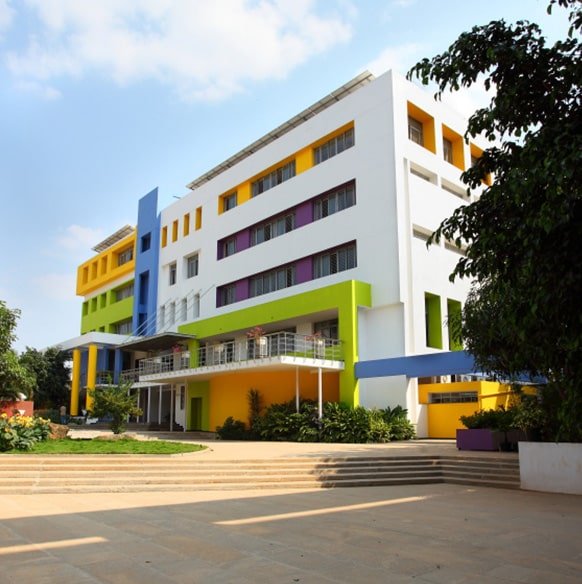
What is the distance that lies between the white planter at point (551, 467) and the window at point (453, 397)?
939 centimetres

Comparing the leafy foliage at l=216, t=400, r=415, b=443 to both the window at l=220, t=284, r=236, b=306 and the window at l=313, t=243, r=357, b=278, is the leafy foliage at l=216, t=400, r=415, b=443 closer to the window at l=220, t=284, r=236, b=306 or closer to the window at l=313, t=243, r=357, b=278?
the window at l=313, t=243, r=357, b=278

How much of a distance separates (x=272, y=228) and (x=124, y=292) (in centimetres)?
1863

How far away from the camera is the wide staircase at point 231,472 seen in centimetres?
1055

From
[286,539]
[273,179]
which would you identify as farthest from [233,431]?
[286,539]

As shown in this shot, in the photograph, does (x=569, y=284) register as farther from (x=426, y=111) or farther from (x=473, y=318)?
(x=426, y=111)

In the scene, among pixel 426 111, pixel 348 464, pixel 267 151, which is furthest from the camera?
pixel 267 151

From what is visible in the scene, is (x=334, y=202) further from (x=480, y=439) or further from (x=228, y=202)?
(x=480, y=439)

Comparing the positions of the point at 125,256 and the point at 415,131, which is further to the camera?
the point at 125,256

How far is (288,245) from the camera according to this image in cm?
2723

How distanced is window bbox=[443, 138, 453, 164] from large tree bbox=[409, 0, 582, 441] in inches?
928

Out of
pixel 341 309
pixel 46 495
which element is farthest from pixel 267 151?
pixel 46 495

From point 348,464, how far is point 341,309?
9868 millimetres

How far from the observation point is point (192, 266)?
35188mm

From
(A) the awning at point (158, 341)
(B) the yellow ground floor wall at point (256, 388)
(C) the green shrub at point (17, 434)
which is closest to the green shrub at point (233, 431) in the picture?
(B) the yellow ground floor wall at point (256, 388)
